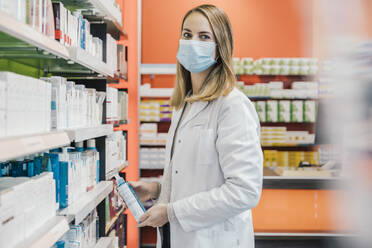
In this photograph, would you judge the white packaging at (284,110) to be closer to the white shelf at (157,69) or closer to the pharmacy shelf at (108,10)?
the white shelf at (157,69)

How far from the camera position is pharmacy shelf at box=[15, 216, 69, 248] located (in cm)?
137

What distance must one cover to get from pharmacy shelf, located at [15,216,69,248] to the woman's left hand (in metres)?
0.38

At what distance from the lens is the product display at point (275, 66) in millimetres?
5371

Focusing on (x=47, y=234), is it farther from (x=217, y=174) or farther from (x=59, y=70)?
(x=59, y=70)

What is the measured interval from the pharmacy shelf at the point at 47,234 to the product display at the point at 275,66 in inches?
163

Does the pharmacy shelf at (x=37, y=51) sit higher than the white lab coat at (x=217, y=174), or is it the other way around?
the pharmacy shelf at (x=37, y=51)

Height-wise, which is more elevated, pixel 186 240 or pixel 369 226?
pixel 369 226

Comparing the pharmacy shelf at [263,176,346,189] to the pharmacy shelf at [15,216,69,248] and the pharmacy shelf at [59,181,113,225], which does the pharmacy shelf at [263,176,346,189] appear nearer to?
the pharmacy shelf at [59,181,113,225]

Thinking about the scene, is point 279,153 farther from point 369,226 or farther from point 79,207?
point 369,226

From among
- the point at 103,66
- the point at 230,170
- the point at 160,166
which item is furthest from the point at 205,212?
the point at 160,166

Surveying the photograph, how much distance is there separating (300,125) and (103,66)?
406 centimetres

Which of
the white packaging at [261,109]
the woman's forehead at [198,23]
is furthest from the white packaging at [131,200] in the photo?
the white packaging at [261,109]

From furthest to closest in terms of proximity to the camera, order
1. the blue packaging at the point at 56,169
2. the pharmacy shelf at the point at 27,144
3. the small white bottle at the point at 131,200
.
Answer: the blue packaging at the point at 56,169 → the small white bottle at the point at 131,200 → the pharmacy shelf at the point at 27,144

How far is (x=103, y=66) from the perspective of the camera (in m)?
2.54
